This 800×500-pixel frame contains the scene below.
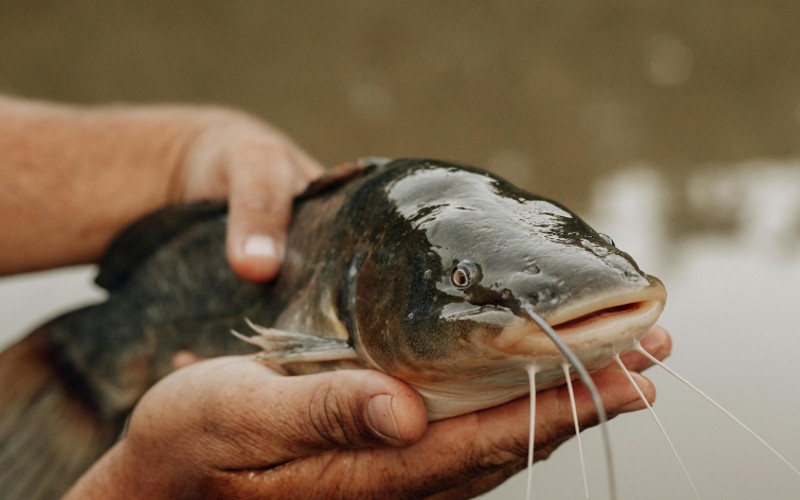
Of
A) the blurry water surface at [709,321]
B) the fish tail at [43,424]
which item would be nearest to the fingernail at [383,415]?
the fish tail at [43,424]

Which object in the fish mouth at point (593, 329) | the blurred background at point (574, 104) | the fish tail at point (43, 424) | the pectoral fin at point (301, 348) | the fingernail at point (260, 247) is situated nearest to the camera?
the fish mouth at point (593, 329)

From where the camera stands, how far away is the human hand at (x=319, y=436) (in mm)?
1438

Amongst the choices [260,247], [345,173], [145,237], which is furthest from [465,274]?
[145,237]

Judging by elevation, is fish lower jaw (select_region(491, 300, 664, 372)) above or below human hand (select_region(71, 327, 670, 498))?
above

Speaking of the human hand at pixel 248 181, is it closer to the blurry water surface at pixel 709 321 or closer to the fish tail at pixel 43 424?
the fish tail at pixel 43 424

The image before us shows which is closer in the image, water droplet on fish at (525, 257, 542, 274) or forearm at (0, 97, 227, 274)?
water droplet on fish at (525, 257, 542, 274)

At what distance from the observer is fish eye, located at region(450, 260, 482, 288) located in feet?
4.54

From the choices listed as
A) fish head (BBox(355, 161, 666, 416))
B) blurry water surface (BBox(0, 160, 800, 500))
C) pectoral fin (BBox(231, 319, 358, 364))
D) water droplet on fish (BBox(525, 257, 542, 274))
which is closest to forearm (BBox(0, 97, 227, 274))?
blurry water surface (BBox(0, 160, 800, 500))

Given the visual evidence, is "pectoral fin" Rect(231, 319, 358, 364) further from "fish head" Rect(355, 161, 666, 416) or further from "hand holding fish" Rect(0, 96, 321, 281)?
"hand holding fish" Rect(0, 96, 321, 281)

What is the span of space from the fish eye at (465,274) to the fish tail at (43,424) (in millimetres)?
1428

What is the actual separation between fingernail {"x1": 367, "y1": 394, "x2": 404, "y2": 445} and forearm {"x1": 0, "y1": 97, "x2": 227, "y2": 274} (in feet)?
5.43

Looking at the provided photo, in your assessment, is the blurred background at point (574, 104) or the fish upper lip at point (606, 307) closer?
the fish upper lip at point (606, 307)

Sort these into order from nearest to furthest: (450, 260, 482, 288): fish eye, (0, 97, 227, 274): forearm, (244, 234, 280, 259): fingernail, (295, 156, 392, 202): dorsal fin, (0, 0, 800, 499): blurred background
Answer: (450, 260, 482, 288): fish eye, (295, 156, 392, 202): dorsal fin, (244, 234, 280, 259): fingernail, (0, 97, 227, 274): forearm, (0, 0, 800, 499): blurred background

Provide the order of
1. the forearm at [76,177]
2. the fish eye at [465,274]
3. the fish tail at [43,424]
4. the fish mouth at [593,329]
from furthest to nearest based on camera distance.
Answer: the forearm at [76,177] < the fish tail at [43,424] < the fish eye at [465,274] < the fish mouth at [593,329]
